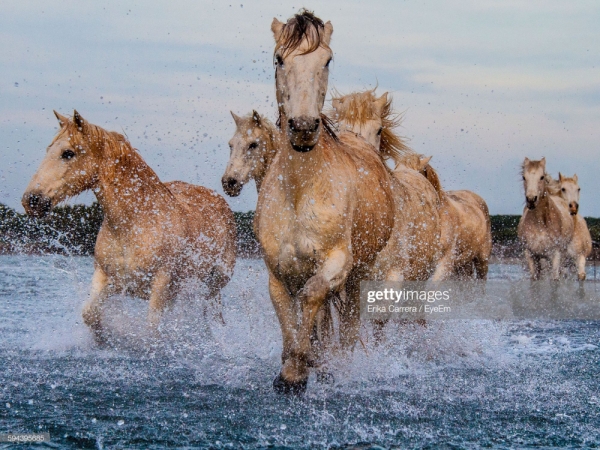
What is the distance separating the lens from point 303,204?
500 cm

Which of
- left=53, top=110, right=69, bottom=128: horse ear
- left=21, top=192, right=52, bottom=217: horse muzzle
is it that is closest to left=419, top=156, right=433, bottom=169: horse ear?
left=53, top=110, right=69, bottom=128: horse ear

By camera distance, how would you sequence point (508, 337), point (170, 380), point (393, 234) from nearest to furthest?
point (170, 380) → point (393, 234) → point (508, 337)

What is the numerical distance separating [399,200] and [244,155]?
4.88ft

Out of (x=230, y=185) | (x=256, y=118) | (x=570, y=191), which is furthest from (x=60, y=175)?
→ (x=570, y=191)

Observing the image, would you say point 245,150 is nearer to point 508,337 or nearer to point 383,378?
point 383,378

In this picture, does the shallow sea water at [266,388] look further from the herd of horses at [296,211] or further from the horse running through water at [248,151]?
the horse running through water at [248,151]

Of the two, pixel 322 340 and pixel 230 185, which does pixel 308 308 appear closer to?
pixel 322 340

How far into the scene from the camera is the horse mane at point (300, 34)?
482cm

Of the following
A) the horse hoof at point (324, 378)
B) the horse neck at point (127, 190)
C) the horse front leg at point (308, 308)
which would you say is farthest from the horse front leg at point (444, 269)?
the horse front leg at point (308, 308)

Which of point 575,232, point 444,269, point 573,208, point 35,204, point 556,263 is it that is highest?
point 573,208

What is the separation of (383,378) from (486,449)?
5.91ft

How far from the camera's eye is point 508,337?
377 inches

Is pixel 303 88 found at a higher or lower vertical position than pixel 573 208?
lower

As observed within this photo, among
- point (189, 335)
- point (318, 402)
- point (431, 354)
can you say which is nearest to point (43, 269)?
point (189, 335)
